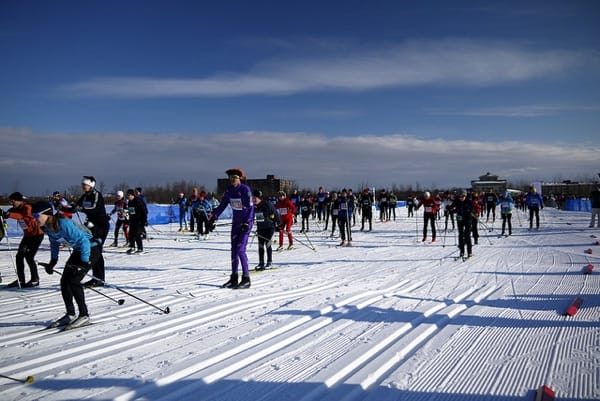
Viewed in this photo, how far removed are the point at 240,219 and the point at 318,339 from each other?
3510 millimetres

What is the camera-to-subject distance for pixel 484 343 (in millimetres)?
→ 4543

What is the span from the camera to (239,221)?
7.68 meters

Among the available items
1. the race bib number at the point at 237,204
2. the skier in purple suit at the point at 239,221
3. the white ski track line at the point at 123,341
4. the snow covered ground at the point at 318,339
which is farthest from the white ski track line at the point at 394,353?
the race bib number at the point at 237,204

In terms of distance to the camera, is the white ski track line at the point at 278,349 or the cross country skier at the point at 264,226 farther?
the cross country skier at the point at 264,226

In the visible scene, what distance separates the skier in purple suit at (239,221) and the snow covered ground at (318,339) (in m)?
0.39

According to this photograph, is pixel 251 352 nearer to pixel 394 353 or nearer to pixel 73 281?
pixel 394 353

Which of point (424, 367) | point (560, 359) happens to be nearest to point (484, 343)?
point (560, 359)

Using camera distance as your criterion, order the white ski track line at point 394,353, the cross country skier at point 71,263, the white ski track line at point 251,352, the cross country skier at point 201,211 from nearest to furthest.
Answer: the white ski track line at point 394,353 → the white ski track line at point 251,352 → the cross country skier at point 71,263 → the cross country skier at point 201,211

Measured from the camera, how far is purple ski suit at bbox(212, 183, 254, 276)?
7.50m

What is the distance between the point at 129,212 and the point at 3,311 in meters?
7.08

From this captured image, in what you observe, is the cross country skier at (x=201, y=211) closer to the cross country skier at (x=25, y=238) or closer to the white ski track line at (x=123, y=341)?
the cross country skier at (x=25, y=238)

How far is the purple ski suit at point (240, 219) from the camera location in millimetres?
7504

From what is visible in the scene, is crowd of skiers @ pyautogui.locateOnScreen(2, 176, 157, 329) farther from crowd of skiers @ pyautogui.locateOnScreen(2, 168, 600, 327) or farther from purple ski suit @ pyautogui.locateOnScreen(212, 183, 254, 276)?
purple ski suit @ pyautogui.locateOnScreen(212, 183, 254, 276)

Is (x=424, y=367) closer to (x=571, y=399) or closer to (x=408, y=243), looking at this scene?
(x=571, y=399)
